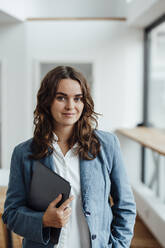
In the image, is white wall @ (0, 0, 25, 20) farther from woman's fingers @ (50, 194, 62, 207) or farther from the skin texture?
woman's fingers @ (50, 194, 62, 207)

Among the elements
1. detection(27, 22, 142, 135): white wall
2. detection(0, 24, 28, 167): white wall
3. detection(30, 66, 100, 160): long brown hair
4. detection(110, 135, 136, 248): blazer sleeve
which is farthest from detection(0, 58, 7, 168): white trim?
detection(110, 135, 136, 248): blazer sleeve

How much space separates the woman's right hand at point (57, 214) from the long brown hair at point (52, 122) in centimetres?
16

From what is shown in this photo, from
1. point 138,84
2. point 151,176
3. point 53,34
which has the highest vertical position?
point 53,34

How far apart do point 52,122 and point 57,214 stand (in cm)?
33

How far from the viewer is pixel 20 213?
0.95 metres

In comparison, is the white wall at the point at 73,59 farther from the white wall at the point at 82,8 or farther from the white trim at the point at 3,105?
the white wall at the point at 82,8

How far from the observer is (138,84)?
382 centimetres

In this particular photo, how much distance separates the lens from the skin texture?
0.91 m

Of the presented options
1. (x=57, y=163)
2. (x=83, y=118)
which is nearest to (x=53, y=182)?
(x=57, y=163)

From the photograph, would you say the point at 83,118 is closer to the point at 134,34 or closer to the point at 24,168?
the point at 24,168

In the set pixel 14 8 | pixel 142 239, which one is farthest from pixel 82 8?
pixel 142 239

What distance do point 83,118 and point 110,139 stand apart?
0.40 feet

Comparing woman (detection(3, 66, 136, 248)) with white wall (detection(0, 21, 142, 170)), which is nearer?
woman (detection(3, 66, 136, 248))

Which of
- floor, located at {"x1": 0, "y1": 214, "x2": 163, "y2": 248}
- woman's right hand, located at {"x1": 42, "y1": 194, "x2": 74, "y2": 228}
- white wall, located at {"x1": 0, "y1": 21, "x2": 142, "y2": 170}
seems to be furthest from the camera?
white wall, located at {"x1": 0, "y1": 21, "x2": 142, "y2": 170}
